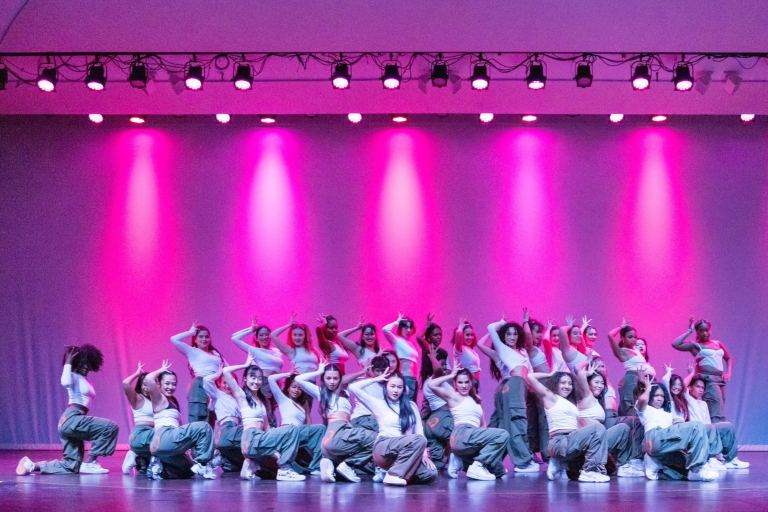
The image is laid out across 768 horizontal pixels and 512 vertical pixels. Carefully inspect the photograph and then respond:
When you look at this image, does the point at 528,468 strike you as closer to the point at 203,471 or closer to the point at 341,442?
the point at 341,442

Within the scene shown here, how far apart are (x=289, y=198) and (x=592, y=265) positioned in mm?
3386

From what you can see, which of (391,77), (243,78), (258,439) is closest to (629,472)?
(258,439)

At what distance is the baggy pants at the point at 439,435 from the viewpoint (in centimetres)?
766

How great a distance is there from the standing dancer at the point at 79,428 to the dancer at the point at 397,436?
2.13m

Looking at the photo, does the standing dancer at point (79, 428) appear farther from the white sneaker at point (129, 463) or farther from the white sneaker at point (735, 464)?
the white sneaker at point (735, 464)

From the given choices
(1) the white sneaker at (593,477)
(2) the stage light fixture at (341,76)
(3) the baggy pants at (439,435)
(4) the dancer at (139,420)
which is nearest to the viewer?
(1) the white sneaker at (593,477)

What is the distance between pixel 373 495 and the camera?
5.73m

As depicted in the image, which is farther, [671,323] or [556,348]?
[671,323]

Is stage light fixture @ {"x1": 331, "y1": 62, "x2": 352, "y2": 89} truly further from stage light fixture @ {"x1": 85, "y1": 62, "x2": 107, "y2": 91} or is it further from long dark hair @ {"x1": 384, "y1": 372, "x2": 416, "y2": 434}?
long dark hair @ {"x1": 384, "y1": 372, "x2": 416, "y2": 434}

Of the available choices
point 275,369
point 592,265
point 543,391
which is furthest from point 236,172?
point 543,391

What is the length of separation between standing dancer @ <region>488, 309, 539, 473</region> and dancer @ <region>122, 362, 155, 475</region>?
9.25ft

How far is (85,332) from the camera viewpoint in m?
10.1

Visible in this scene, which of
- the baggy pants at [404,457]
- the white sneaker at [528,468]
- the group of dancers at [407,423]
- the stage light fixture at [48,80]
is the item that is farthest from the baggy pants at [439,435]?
the stage light fixture at [48,80]

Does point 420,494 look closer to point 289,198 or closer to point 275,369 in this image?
point 275,369
